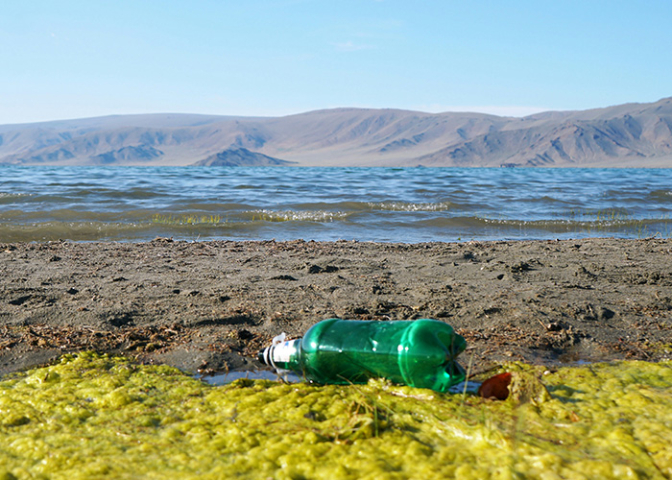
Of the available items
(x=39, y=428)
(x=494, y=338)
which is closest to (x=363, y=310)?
(x=494, y=338)

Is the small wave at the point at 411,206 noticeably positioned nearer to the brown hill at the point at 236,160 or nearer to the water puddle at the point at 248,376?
the water puddle at the point at 248,376

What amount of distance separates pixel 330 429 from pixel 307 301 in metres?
2.04

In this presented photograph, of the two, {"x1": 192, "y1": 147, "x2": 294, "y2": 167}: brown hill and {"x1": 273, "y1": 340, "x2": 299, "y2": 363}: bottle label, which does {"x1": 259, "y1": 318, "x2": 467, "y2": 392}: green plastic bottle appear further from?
{"x1": 192, "y1": 147, "x2": 294, "y2": 167}: brown hill

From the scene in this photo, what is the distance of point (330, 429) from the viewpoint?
80.4 inches

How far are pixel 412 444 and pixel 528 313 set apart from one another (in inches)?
80.7

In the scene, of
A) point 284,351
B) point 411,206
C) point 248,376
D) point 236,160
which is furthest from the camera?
point 236,160

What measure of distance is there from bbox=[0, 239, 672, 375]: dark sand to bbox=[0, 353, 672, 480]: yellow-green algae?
0.44m

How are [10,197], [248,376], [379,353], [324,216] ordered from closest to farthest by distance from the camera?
1. [379,353]
2. [248,376]
3. [324,216]
4. [10,197]

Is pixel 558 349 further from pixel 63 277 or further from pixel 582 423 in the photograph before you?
pixel 63 277

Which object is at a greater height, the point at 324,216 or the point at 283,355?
the point at 283,355

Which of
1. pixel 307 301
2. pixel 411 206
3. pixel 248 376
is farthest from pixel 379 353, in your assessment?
pixel 411 206

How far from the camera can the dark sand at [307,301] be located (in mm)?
3109

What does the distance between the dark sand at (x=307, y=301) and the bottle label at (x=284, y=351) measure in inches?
13.7

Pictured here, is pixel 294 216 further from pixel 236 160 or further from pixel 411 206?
pixel 236 160
